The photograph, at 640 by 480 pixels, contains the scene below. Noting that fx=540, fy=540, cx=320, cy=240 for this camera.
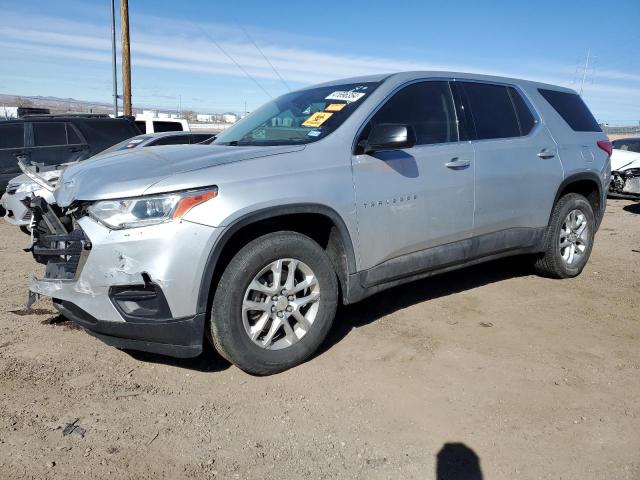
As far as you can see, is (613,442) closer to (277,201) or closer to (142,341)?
(277,201)

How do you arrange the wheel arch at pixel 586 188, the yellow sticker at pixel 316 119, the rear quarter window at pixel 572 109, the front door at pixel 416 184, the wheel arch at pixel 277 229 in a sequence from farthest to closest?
the rear quarter window at pixel 572 109 → the wheel arch at pixel 586 188 → the yellow sticker at pixel 316 119 → the front door at pixel 416 184 → the wheel arch at pixel 277 229

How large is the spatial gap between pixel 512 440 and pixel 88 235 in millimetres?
2439

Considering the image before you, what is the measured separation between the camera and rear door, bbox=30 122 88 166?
9.99 meters

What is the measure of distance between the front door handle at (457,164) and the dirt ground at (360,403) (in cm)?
121

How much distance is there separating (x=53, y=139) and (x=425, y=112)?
854cm

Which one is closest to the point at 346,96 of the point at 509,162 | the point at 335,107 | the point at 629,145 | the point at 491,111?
the point at 335,107

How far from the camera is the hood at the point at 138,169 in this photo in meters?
2.89

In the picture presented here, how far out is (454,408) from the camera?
117 inches

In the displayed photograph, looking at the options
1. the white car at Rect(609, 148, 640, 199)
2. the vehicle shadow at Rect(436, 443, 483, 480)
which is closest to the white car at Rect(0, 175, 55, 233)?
the vehicle shadow at Rect(436, 443, 483, 480)

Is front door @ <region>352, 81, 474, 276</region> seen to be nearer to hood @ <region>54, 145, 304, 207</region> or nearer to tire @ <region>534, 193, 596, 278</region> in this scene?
hood @ <region>54, 145, 304, 207</region>

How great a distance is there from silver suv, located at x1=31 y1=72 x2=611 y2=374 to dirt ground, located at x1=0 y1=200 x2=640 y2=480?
353 millimetres

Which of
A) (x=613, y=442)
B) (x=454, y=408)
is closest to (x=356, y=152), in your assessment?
(x=454, y=408)

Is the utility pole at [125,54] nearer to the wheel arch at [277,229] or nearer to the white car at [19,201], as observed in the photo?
the white car at [19,201]

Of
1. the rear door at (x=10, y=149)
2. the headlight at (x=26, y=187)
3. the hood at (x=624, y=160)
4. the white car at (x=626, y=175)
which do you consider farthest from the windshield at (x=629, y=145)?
the rear door at (x=10, y=149)
